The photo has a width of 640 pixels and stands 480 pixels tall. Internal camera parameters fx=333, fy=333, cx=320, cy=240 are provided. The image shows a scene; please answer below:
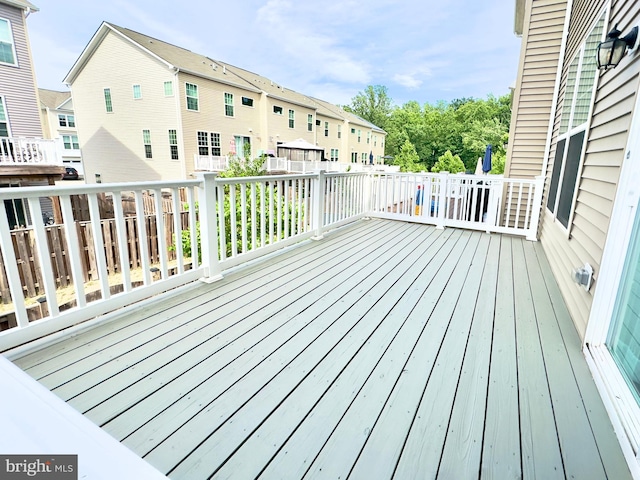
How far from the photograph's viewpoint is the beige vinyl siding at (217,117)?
14.2 metres

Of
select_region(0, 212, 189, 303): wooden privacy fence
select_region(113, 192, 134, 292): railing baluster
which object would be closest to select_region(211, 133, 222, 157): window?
select_region(0, 212, 189, 303): wooden privacy fence

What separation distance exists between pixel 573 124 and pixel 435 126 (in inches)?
1385

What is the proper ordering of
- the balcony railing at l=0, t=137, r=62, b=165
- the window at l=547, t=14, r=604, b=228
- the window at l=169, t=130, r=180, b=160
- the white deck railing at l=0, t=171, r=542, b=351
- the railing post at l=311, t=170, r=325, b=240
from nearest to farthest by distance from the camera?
1. the white deck railing at l=0, t=171, r=542, b=351
2. the window at l=547, t=14, r=604, b=228
3. the railing post at l=311, t=170, r=325, b=240
4. the balcony railing at l=0, t=137, r=62, b=165
5. the window at l=169, t=130, r=180, b=160

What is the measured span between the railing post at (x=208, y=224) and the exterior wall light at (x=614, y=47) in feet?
9.57

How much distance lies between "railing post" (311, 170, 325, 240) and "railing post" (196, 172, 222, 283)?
178 centimetres

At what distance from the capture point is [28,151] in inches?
340

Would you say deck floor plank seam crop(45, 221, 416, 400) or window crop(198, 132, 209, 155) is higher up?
window crop(198, 132, 209, 155)

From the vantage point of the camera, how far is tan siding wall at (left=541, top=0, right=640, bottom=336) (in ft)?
6.44

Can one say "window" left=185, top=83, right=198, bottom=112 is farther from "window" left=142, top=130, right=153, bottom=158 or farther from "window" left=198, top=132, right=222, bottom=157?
"window" left=142, top=130, right=153, bottom=158

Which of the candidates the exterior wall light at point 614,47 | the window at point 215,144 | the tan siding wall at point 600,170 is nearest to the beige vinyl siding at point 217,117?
the window at point 215,144

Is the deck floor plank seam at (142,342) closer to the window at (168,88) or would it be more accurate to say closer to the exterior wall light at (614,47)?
the exterior wall light at (614,47)

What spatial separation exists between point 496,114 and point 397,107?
41.1 feet

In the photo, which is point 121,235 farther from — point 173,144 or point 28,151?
point 173,144

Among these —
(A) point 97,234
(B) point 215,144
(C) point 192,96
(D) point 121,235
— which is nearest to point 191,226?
(D) point 121,235
